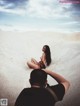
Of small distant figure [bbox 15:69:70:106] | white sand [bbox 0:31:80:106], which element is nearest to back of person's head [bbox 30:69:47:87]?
small distant figure [bbox 15:69:70:106]

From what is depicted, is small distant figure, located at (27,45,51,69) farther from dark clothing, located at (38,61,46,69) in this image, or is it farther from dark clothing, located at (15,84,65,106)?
dark clothing, located at (15,84,65,106)

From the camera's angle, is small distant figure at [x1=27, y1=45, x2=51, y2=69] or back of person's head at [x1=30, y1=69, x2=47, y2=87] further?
small distant figure at [x1=27, y1=45, x2=51, y2=69]

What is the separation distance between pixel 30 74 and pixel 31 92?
28cm

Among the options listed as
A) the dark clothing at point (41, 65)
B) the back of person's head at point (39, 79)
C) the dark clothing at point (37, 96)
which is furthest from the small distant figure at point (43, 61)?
the dark clothing at point (37, 96)

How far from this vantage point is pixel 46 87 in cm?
204

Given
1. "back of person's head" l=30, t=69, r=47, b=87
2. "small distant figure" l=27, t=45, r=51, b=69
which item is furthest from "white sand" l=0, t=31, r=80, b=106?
"back of person's head" l=30, t=69, r=47, b=87

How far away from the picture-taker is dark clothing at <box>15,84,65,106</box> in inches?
77.5

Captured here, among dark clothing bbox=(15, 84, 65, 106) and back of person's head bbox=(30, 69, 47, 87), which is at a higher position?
back of person's head bbox=(30, 69, 47, 87)

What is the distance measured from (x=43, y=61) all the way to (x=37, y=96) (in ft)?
1.30

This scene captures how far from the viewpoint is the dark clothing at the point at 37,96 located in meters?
1.97

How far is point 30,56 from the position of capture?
2297 mm

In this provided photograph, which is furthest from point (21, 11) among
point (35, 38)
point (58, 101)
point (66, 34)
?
point (58, 101)

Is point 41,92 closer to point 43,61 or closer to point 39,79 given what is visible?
point 39,79

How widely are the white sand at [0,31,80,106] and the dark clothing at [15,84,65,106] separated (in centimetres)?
20
